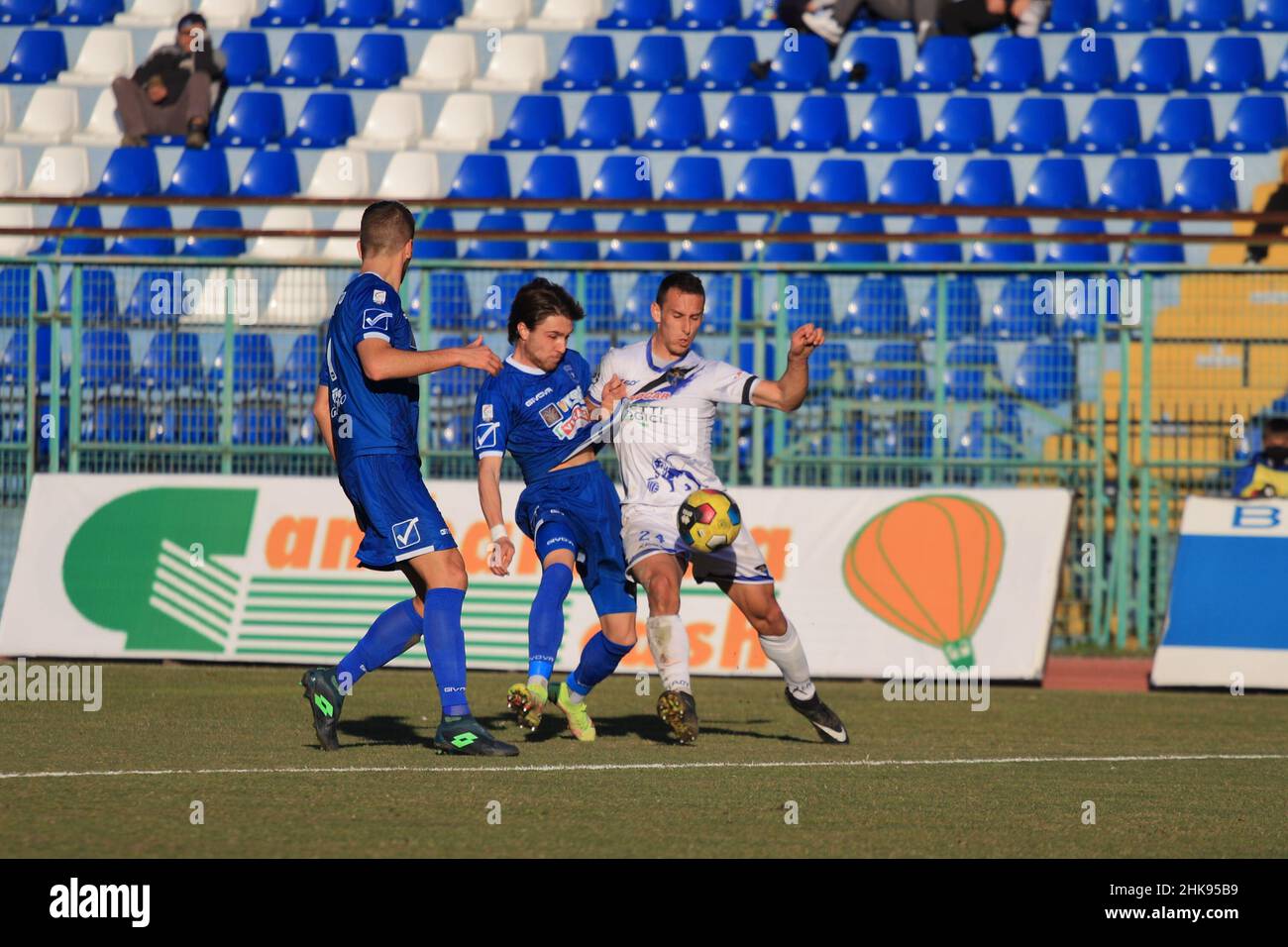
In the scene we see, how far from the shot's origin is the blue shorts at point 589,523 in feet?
28.1

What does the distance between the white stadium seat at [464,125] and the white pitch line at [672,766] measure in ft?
45.8

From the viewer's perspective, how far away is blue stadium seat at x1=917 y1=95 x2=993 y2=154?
19828mm

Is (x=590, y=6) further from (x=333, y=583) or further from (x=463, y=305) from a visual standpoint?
(x=333, y=583)

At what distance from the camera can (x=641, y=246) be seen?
18.4 metres

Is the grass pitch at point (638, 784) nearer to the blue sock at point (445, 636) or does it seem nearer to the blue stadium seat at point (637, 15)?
the blue sock at point (445, 636)

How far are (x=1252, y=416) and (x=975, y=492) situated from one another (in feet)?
7.08

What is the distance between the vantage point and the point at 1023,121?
19953 millimetres

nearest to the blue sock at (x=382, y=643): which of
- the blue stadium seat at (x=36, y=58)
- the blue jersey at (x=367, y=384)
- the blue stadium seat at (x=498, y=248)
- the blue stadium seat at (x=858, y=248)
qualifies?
the blue jersey at (x=367, y=384)

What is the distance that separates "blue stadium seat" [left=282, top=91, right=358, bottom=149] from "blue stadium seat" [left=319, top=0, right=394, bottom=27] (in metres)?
1.24

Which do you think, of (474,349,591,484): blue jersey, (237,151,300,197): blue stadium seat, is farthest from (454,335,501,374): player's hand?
(237,151,300,197): blue stadium seat

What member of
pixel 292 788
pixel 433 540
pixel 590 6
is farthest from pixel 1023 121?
pixel 292 788

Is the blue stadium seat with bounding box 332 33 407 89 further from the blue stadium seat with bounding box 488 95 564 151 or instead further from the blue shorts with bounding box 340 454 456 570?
the blue shorts with bounding box 340 454 456 570

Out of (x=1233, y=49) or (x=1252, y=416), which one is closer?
(x=1252, y=416)

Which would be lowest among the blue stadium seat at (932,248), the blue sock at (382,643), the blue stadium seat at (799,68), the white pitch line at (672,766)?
the white pitch line at (672,766)
